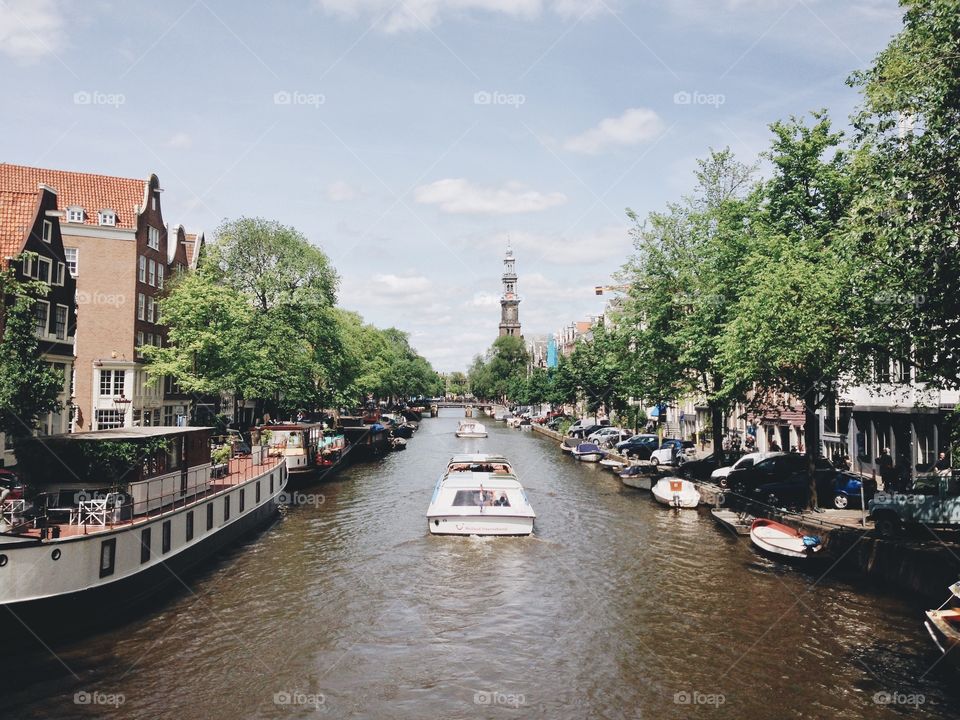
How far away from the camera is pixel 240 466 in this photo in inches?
1444

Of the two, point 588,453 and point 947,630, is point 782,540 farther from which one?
point 588,453

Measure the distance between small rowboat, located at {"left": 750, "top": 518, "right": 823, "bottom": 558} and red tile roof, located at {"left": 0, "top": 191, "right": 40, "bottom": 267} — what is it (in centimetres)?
4028

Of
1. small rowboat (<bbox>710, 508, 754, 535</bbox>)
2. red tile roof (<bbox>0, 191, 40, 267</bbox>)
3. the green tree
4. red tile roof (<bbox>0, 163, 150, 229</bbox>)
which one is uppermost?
red tile roof (<bbox>0, 163, 150, 229</bbox>)

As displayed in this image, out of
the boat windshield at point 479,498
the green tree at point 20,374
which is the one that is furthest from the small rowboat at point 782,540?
the green tree at point 20,374

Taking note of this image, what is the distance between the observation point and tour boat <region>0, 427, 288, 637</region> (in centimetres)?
1675

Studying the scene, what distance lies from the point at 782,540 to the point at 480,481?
1091 cm

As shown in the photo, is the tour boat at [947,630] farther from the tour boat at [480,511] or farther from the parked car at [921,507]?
the tour boat at [480,511]

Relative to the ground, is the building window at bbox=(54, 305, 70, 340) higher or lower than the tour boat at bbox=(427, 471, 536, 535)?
higher

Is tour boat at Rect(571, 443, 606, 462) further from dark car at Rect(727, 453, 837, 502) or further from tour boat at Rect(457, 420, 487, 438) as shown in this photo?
tour boat at Rect(457, 420, 487, 438)

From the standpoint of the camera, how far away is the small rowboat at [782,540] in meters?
24.5

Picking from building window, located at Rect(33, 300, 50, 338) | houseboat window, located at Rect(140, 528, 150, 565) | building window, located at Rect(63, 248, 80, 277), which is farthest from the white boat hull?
building window, located at Rect(63, 248, 80, 277)

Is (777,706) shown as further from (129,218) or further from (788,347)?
(129,218)

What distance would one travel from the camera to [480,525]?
87.5ft

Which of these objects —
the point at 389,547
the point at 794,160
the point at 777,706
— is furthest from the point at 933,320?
the point at 389,547
